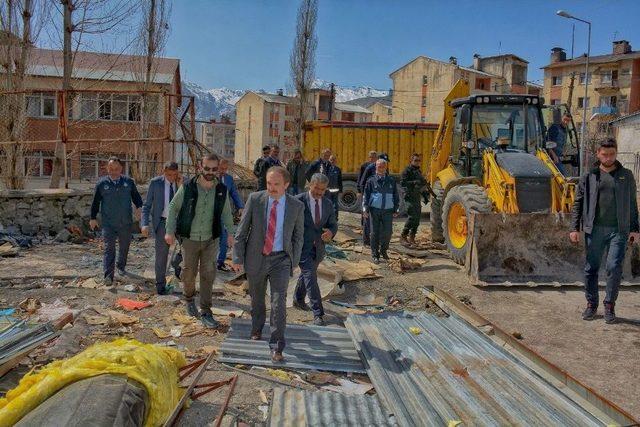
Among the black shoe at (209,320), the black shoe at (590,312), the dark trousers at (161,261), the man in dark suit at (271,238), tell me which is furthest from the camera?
the dark trousers at (161,261)

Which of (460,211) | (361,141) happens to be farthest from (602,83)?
(460,211)

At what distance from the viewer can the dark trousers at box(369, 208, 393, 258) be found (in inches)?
367

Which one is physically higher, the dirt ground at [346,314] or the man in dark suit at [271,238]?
the man in dark suit at [271,238]

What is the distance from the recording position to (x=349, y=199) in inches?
709

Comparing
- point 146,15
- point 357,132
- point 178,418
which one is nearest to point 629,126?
point 357,132

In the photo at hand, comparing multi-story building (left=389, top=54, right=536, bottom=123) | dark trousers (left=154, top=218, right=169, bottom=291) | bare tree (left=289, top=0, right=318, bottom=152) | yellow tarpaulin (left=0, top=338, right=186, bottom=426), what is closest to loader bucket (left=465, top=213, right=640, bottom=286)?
dark trousers (left=154, top=218, right=169, bottom=291)

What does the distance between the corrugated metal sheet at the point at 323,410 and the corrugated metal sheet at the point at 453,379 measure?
124 mm

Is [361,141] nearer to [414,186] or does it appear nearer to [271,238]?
[414,186]

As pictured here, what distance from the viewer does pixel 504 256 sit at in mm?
Result: 7949

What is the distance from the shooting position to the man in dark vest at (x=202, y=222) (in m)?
5.96

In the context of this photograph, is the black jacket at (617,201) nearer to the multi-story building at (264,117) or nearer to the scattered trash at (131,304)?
the scattered trash at (131,304)

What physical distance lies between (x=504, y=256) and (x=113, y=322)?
5.10 metres

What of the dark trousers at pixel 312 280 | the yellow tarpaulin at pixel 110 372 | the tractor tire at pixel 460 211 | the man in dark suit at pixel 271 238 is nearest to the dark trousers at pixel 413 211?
the tractor tire at pixel 460 211

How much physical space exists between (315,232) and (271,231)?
4.34ft
